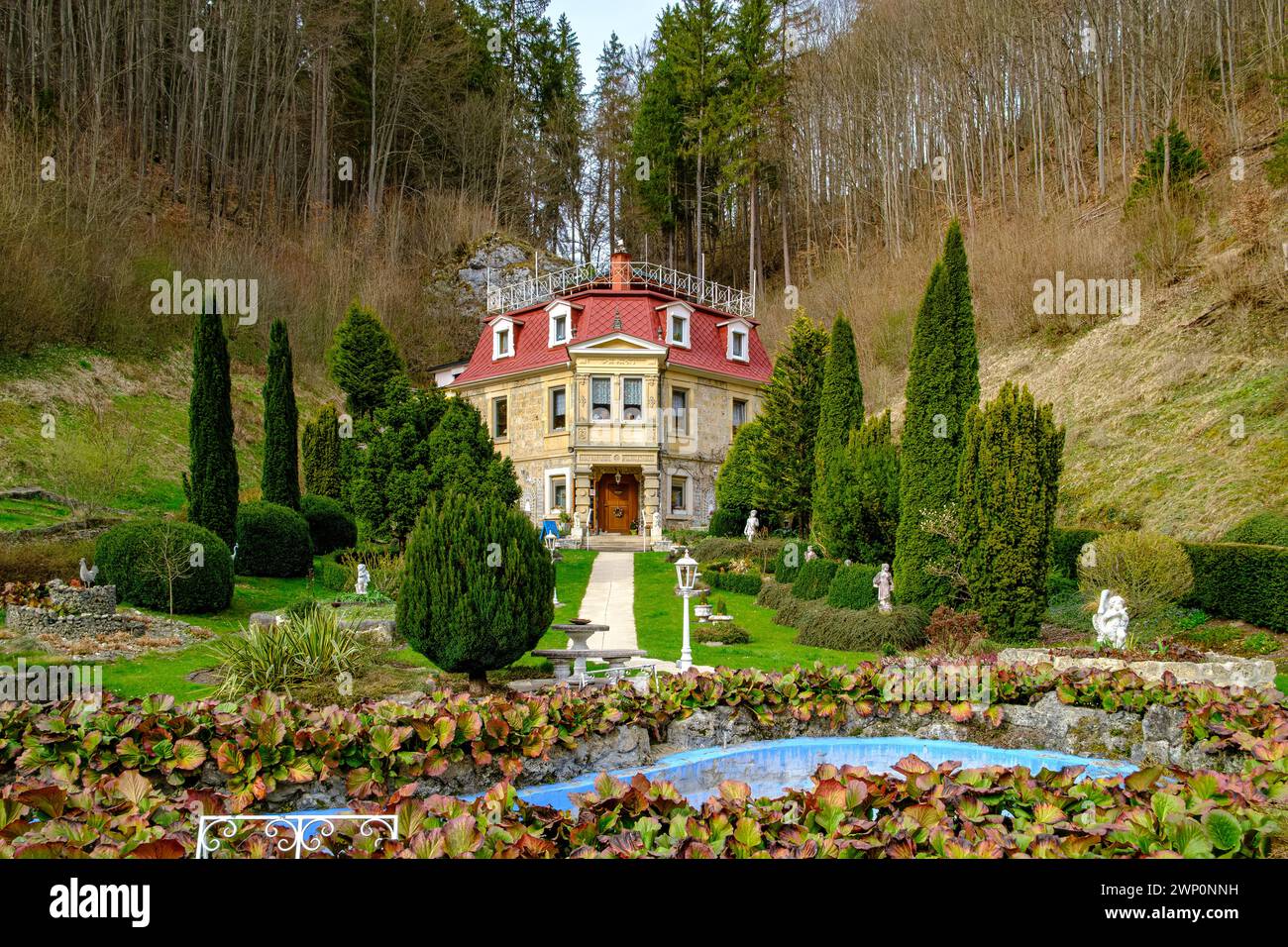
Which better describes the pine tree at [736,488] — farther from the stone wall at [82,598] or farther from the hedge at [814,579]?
the stone wall at [82,598]

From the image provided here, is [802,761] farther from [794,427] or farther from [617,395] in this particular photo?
[617,395]

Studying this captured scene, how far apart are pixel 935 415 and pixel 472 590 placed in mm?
9024

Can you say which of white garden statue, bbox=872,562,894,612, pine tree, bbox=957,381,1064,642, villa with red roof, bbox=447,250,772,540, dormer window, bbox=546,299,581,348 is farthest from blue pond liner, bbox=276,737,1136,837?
dormer window, bbox=546,299,581,348

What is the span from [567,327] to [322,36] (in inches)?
761

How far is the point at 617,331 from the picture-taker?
2806 centimetres

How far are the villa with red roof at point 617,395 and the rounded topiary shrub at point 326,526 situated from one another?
751 centimetres

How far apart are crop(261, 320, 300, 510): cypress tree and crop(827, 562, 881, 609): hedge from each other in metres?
13.1

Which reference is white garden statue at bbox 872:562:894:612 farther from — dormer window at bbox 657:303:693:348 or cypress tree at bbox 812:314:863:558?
dormer window at bbox 657:303:693:348

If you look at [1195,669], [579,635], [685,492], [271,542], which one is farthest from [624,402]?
[1195,669]

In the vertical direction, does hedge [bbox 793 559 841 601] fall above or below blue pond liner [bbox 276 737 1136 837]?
above

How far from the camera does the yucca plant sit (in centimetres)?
878

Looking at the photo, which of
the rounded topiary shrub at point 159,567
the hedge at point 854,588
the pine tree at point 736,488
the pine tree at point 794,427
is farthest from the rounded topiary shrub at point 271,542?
the pine tree at point 736,488

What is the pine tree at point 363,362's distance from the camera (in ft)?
66.8
